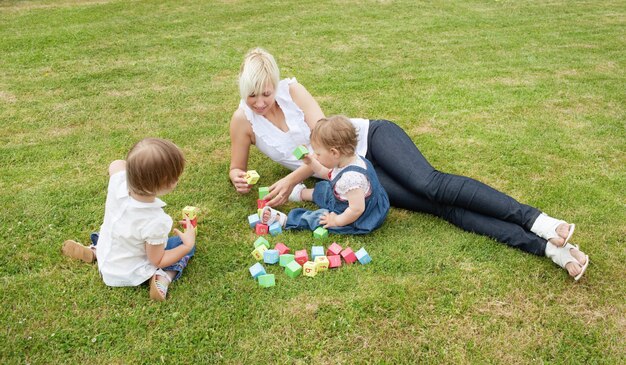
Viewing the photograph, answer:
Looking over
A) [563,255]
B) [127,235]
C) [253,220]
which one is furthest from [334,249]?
[563,255]

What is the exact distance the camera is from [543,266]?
12.8 ft

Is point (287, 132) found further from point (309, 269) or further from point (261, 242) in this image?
point (309, 269)

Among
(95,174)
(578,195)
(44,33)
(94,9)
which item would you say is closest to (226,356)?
(95,174)

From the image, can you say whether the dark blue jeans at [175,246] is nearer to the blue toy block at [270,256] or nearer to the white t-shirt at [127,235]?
the white t-shirt at [127,235]

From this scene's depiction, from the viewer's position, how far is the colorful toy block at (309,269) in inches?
154

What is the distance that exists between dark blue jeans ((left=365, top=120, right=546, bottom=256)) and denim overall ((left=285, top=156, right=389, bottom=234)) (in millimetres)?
205

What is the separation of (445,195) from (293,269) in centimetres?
139

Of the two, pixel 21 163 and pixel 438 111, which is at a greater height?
pixel 438 111

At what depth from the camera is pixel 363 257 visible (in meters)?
4.01

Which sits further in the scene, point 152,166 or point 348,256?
point 348,256

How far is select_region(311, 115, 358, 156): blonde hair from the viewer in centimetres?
404

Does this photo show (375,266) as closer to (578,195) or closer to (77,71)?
(578,195)

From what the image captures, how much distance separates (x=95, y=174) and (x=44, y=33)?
5.65 m

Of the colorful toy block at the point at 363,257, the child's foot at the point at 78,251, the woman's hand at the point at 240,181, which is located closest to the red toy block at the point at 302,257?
the colorful toy block at the point at 363,257
